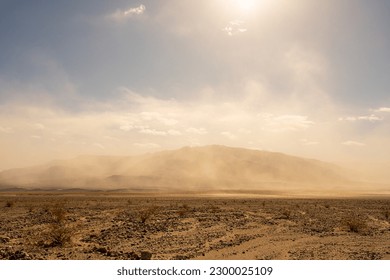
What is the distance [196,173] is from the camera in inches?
5531

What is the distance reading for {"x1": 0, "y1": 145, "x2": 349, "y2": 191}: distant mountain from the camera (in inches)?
4877

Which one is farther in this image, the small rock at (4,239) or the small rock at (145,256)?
the small rock at (4,239)

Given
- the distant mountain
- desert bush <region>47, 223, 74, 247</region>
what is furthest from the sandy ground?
the distant mountain

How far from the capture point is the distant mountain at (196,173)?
123875 mm

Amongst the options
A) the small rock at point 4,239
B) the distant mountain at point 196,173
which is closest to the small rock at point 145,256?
the small rock at point 4,239

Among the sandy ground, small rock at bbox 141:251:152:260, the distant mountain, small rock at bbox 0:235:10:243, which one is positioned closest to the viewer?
small rock at bbox 141:251:152:260

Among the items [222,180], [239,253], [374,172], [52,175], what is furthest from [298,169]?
[239,253]

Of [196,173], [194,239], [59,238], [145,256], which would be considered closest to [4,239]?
[59,238]

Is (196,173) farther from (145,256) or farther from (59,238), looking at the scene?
(145,256)

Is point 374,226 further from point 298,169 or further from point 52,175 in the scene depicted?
point 52,175

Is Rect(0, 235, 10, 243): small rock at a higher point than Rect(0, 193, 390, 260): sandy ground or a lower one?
higher

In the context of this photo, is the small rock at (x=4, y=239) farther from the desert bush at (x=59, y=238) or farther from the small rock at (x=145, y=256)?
the small rock at (x=145, y=256)

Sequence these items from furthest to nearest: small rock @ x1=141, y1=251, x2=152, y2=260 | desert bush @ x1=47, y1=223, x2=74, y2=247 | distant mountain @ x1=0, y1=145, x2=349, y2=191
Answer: distant mountain @ x1=0, y1=145, x2=349, y2=191 < desert bush @ x1=47, y1=223, x2=74, y2=247 < small rock @ x1=141, y1=251, x2=152, y2=260

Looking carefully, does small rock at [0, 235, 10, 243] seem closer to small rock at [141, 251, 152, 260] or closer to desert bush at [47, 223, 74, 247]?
desert bush at [47, 223, 74, 247]
